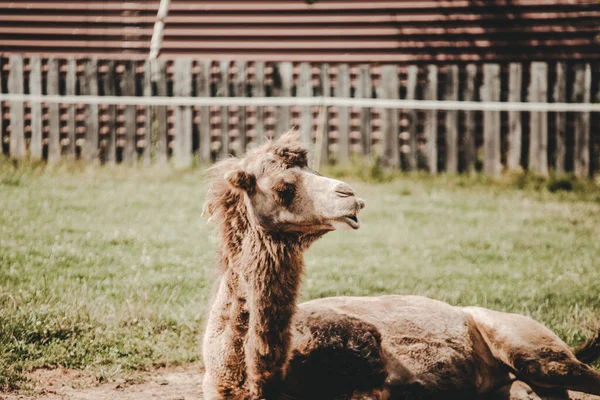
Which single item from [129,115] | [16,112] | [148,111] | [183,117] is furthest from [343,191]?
[16,112]

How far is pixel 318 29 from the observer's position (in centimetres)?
1684

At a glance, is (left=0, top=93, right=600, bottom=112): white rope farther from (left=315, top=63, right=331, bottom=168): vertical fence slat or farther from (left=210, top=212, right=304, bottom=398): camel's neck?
(left=210, top=212, right=304, bottom=398): camel's neck

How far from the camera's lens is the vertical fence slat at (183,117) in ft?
45.7

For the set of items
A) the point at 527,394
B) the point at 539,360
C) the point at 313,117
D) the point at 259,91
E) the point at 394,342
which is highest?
the point at 259,91

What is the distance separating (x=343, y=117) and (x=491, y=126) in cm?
242

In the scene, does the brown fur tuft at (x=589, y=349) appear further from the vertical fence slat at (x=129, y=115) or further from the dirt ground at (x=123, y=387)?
the vertical fence slat at (x=129, y=115)

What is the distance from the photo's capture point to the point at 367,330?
4730 millimetres

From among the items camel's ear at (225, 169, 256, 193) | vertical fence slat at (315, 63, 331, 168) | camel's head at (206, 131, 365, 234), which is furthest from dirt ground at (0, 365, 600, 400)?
vertical fence slat at (315, 63, 331, 168)

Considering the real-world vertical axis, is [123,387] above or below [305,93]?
below

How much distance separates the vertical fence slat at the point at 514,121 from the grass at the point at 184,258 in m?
0.86

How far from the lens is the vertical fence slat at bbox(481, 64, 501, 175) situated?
13328 mm

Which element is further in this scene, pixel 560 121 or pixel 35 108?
pixel 35 108

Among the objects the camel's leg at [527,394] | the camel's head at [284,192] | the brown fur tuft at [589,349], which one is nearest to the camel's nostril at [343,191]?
the camel's head at [284,192]

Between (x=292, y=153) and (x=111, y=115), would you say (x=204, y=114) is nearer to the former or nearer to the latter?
(x=111, y=115)
